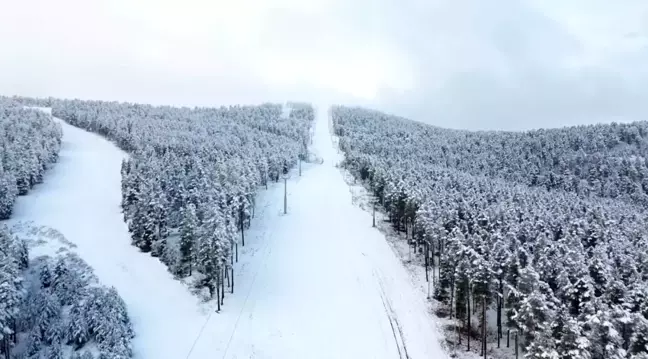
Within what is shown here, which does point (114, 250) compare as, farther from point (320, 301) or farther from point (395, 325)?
point (395, 325)

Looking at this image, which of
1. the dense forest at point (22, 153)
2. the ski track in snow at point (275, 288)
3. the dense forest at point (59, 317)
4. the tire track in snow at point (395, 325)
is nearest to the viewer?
the dense forest at point (59, 317)

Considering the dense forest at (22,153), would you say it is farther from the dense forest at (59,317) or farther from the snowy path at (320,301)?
the snowy path at (320,301)

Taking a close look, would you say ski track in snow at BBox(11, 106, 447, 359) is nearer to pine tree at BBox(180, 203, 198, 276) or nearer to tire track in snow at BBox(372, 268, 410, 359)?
tire track in snow at BBox(372, 268, 410, 359)

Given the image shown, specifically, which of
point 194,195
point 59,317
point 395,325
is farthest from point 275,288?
point 59,317

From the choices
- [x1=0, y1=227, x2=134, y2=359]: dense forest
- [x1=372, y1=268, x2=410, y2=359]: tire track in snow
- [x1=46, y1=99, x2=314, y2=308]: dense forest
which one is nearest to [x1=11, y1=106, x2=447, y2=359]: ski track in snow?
[x1=372, y1=268, x2=410, y2=359]: tire track in snow

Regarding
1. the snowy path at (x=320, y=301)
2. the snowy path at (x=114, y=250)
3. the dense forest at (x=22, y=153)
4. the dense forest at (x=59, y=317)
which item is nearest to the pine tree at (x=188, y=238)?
the snowy path at (x=114, y=250)
